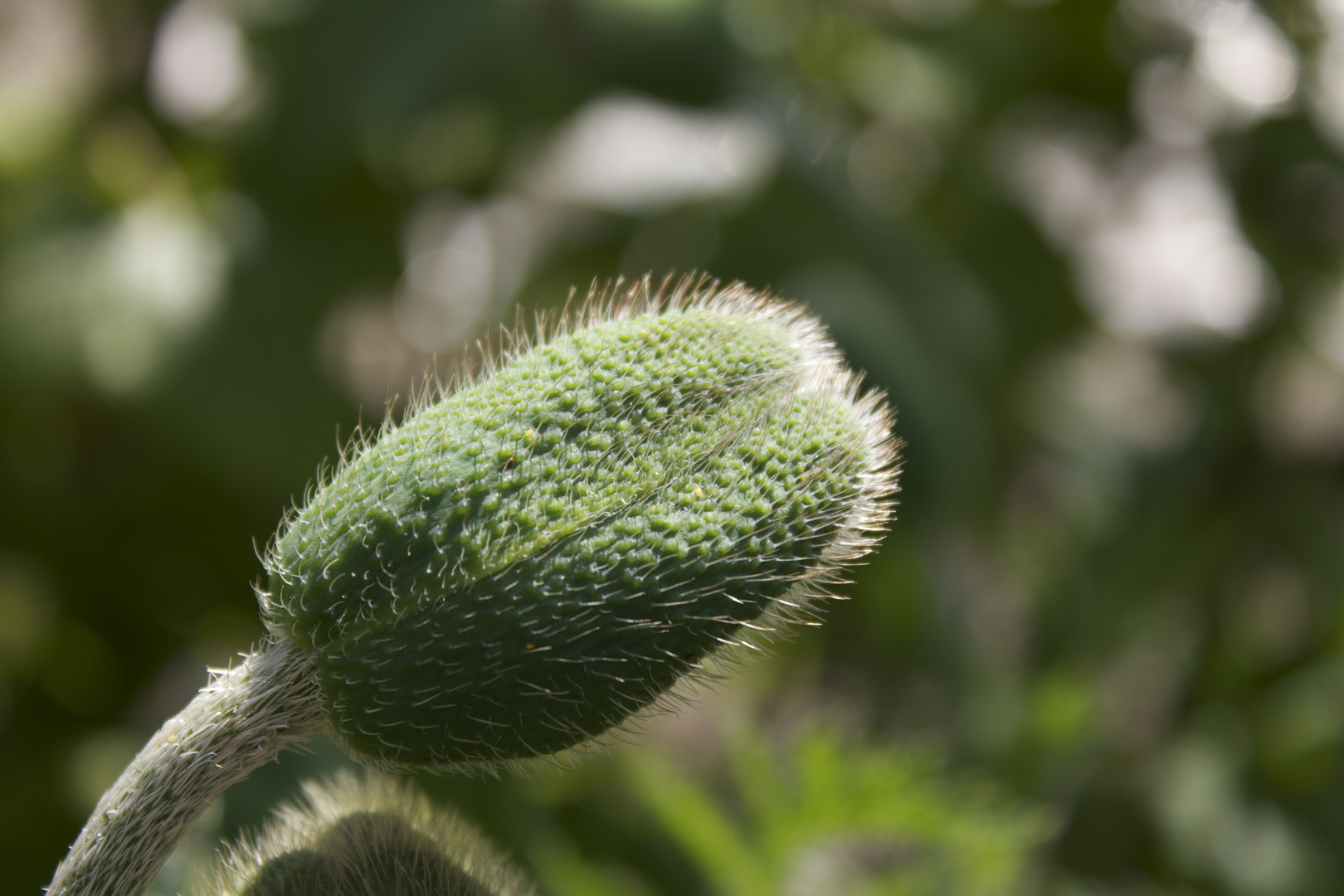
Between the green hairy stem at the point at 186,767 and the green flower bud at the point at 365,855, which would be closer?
the green hairy stem at the point at 186,767

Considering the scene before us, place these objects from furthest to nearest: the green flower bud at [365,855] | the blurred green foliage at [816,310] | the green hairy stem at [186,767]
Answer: the blurred green foliage at [816,310] < the green flower bud at [365,855] < the green hairy stem at [186,767]

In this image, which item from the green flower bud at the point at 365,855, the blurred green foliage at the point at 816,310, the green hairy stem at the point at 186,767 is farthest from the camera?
the blurred green foliage at the point at 816,310

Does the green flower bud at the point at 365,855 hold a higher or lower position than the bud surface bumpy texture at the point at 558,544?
lower

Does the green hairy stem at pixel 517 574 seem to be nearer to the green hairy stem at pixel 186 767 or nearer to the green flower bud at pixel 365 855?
the green hairy stem at pixel 186 767

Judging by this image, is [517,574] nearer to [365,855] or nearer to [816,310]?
[365,855]

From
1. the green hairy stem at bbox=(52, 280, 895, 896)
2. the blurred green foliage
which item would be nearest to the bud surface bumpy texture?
the green hairy stem at bbox=(52, 280, 895, 896)

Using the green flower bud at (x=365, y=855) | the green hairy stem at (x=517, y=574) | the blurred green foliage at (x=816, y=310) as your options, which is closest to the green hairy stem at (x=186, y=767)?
the green hairy stem at (x=517, y=574)
